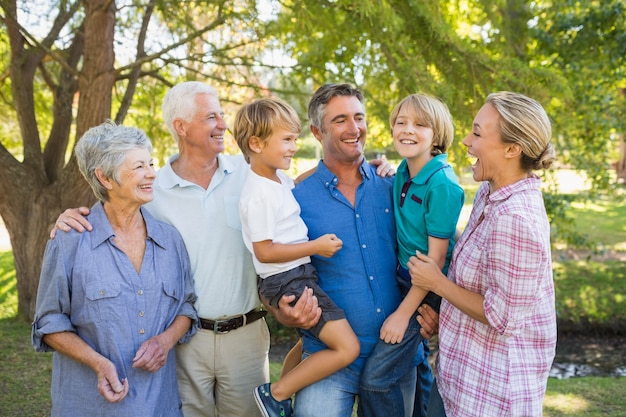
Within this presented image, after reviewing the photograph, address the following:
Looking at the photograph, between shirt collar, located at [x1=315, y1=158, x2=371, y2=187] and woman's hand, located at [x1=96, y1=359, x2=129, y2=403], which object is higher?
shirt collar, located at [x1=315, y1=158, x2=371, y2=187]

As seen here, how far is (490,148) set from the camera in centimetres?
234

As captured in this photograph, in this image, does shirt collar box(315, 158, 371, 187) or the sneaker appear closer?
the sneaker

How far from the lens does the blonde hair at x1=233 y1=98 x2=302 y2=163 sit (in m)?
2.71

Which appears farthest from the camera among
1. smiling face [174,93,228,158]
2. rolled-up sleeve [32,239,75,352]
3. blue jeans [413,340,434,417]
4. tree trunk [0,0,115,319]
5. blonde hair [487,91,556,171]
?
tree trunk [0,0,115,319]

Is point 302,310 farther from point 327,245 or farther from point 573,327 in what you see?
point 573,327

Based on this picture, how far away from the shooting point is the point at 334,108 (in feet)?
9.30

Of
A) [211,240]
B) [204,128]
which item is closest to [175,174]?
[204,128]

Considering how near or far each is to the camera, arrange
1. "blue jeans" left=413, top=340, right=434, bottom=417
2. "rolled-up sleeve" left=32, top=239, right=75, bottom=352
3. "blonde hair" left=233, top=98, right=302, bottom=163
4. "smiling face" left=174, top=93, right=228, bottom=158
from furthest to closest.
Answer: "blue jeans" left=413, top=340, right=434, bottom=417, "smiling face" left=174, top=93, right=228, bottom=158, "blonde hair" left=233, top=98, right=302, bottom=163, "rolled-up sleeve" left=32, top=239, right=75, bottom=352

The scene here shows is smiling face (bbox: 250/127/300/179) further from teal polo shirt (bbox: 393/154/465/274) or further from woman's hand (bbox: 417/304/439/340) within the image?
woman's hand (bbox: 417/304/439/340)

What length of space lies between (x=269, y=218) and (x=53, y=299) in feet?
2.82

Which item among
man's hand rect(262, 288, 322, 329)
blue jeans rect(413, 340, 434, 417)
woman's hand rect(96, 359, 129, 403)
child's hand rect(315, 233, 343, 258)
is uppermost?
child's hand rect(315, 233, 343, 258)

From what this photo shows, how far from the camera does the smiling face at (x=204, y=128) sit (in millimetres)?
2951

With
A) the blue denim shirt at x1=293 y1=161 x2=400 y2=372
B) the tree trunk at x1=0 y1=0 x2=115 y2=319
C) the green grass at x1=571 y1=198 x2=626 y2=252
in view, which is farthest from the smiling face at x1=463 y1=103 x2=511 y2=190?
the green grass at x1=571 y1=198 x2=626 y2=252

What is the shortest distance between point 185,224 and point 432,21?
3142 mm
